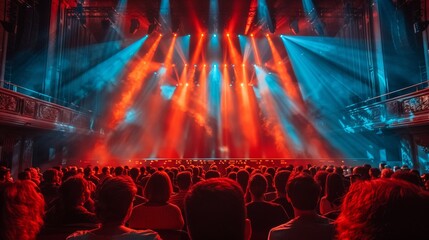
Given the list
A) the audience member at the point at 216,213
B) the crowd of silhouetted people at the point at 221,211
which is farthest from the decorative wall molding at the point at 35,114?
the audience member at the point at 216,213

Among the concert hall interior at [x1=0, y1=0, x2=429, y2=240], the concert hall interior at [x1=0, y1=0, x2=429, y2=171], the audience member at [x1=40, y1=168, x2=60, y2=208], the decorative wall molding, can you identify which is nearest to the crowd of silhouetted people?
the audience member at [x1=40, y1=168, x2=60, y2=208]

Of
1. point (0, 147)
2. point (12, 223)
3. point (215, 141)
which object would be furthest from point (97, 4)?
point (12, 223)

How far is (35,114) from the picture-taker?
12.2 metres

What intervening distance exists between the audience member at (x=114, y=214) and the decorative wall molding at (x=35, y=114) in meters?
10.1

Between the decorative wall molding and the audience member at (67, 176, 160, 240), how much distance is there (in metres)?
10.1

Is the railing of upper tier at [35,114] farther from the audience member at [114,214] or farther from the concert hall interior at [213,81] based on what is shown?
the audience member at [114,214]

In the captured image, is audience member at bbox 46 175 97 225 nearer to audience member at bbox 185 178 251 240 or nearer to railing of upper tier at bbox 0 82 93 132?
audience member at bbox 185 178 251 240

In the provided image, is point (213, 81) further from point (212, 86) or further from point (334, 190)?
point (334, 190)

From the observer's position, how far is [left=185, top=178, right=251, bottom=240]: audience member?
140cm

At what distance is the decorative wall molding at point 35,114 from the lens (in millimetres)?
10431

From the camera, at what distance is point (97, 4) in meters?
17.5

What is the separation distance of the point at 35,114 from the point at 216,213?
12.9 meters

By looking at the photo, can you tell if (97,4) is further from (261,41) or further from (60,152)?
(261,41)

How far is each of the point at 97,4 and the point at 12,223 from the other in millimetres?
18441
